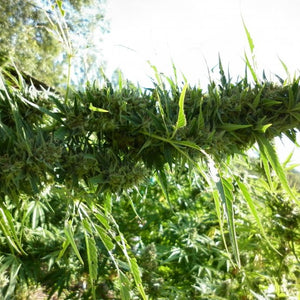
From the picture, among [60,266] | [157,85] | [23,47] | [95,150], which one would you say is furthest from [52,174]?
[23,47]

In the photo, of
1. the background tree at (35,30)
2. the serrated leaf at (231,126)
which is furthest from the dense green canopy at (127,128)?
the background tree at (35,30)

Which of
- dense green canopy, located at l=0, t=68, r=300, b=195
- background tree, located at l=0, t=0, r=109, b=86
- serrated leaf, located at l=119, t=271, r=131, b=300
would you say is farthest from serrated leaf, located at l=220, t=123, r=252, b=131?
background tree, located at l=0, t=0, r=109, b=86

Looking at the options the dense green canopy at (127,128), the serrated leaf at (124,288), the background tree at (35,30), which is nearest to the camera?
the dense green canopy at (127,128)

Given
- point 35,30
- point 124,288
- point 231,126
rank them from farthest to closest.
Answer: point 35,30 < point 124,288 < point 231,126

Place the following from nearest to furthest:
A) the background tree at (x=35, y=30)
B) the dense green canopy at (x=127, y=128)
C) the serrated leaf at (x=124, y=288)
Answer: the dense green canopy at (x=127, y=128)
the serrated leaf at (x=124, y=288)
the background tree at (x=35, y=30)

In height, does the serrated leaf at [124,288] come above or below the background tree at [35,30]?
below

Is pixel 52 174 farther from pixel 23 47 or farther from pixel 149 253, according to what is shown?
pixel 23 47

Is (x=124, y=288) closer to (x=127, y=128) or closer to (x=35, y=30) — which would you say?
(x=127, y=128)

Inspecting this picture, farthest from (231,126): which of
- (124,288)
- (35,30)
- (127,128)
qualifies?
(35,30)

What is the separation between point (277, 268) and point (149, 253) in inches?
16.1

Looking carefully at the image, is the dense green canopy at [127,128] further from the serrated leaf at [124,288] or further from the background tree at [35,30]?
the background tree at [35,30]

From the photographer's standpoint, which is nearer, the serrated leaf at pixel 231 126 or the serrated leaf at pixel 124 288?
the serrated leaf at pixel 231 126

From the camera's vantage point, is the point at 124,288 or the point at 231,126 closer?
the point at 231,126

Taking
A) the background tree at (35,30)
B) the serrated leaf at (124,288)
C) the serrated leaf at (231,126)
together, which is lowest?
the serrated leaf at (124,288)
